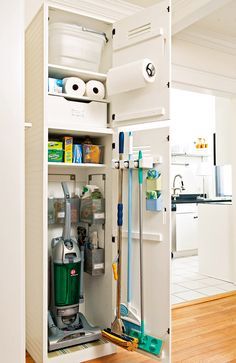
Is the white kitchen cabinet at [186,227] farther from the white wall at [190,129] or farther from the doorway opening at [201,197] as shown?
the white wall at [190,129]

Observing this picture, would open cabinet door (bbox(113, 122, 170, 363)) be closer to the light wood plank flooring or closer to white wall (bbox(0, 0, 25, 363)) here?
the light wood plank flooring

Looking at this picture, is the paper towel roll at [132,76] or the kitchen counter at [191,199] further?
the kitchen counter at [191,199]

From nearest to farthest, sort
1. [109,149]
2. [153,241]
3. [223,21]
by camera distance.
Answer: [153,241] → [109,149] → [223,21]

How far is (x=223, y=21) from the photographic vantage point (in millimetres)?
3418


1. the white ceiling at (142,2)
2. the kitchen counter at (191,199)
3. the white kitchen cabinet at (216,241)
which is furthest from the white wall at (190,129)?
the white ceiling at (142,2)

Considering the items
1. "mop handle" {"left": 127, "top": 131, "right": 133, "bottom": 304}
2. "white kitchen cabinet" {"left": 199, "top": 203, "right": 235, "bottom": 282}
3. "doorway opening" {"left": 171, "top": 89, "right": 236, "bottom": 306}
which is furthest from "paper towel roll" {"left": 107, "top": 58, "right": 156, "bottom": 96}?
"white kitchen cabinet" {"left": 199, "top": 203, "right": 235, "bottom": 282}

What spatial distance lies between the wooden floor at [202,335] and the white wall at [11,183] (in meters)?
1.26

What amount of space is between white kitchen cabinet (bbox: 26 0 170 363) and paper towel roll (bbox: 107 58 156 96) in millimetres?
83

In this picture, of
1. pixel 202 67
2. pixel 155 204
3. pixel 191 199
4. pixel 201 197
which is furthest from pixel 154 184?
pixel 201 197

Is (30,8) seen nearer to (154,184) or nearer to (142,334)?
(154,184)

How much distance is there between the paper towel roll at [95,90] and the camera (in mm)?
2484

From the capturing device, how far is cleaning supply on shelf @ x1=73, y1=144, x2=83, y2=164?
2521 mm

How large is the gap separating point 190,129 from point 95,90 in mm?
4413

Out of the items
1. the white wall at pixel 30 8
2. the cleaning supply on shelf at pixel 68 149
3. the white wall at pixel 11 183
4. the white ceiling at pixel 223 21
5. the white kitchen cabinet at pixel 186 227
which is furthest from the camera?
the white kitchen cabinet at pixel 186 227
